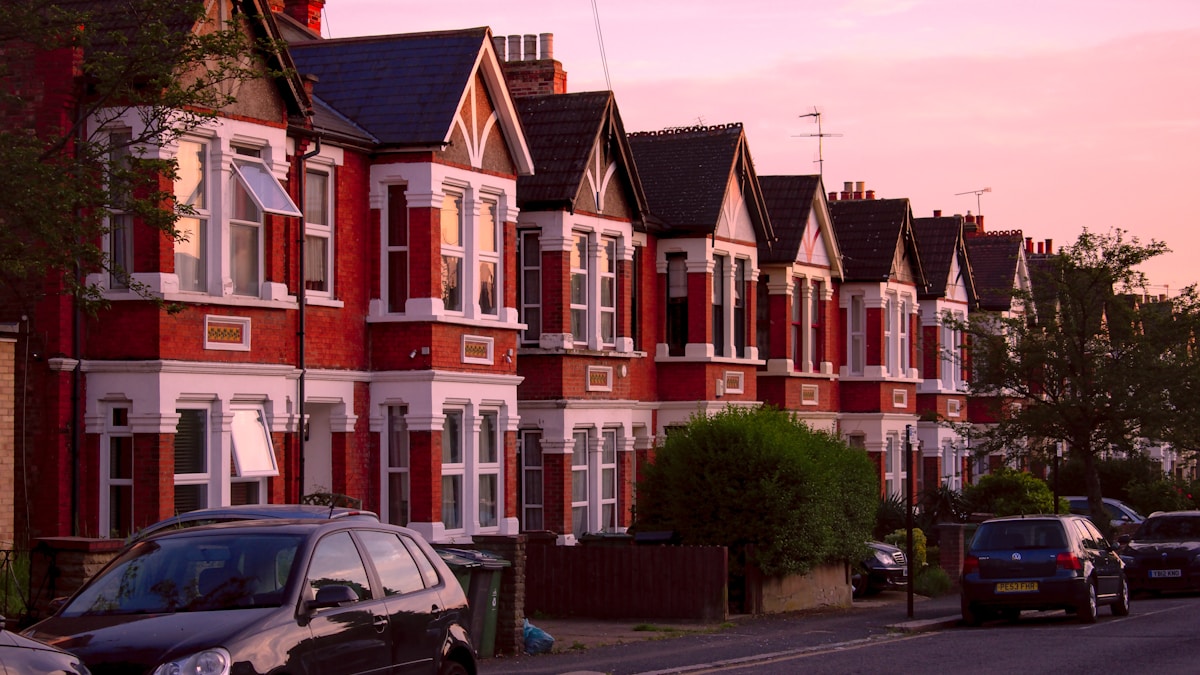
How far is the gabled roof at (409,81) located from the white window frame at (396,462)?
12.8 ft

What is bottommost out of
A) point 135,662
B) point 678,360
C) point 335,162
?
point 135,662

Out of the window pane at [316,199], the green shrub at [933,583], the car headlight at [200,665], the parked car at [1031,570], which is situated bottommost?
the green shrub at [933,583]

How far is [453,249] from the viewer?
2520 cm

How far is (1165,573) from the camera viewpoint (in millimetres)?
31094

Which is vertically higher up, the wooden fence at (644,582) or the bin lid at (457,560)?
the bin lid at (457,560)

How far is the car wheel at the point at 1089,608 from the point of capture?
77.9 feet

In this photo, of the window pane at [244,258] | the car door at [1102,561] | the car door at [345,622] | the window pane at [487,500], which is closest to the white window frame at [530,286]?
the window pane at [487,500]

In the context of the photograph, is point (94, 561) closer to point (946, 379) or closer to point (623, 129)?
point (623, 129)

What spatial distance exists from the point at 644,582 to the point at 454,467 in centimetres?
338

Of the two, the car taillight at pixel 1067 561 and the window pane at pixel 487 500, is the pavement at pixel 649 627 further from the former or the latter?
the window pane at pixel 487 500

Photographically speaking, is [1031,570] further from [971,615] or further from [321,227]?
[321,227]

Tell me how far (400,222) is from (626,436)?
26.3 feet

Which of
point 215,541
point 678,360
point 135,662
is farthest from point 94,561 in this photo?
point 678,360

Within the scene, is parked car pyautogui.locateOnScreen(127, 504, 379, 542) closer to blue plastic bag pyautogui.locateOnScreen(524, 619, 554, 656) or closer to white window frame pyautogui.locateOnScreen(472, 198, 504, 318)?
blue plastic bag pyautogui.locateOnScreen(524, 619, 554, 656)
